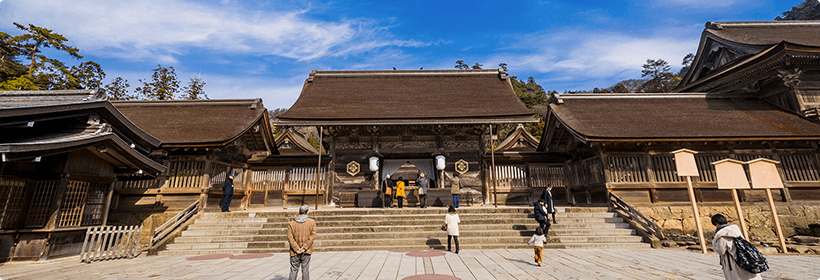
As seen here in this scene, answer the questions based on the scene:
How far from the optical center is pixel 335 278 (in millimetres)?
5328

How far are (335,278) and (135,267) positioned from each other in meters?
4.69

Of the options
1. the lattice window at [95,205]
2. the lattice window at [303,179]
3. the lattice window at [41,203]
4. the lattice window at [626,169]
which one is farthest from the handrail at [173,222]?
the lattice window at [626,169]

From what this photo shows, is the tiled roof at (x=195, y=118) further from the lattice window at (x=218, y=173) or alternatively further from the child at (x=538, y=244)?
the child at (x=538, y=244)

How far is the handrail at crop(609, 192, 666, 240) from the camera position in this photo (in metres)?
8.91

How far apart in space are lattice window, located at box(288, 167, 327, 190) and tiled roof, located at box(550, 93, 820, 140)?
11312 millimetres

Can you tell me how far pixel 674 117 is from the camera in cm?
1336

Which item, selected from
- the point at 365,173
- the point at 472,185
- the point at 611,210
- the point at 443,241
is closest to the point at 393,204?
the point at 365,173

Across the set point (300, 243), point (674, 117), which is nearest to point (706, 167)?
point (674, 117)

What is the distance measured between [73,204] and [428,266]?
9.36 m

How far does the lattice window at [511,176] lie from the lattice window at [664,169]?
4940 mm

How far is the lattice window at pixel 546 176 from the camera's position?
1495cm

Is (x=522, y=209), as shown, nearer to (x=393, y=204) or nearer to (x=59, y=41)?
(x=393, y=204)

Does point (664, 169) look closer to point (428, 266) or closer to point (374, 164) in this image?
point (428, 266)

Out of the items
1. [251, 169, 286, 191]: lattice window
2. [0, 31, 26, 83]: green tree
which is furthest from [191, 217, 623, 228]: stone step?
[0, 31, 26, 83]: green tree
